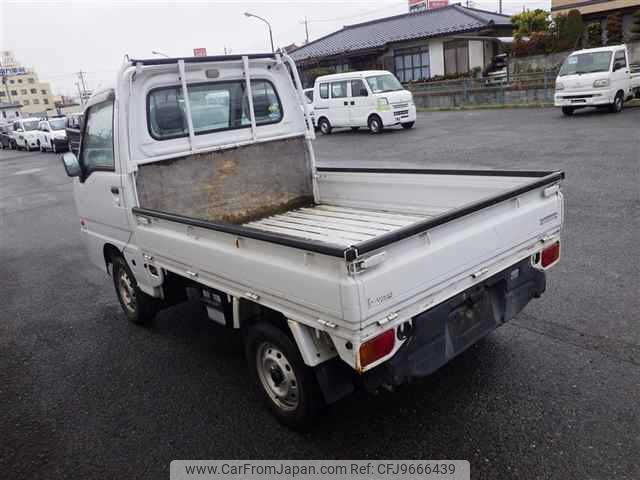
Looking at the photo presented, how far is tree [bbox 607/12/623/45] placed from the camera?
24453 millimetres

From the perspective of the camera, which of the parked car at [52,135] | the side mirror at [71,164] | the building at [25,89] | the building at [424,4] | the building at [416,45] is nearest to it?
the side mirror at [71,164]

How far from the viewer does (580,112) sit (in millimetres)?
17500

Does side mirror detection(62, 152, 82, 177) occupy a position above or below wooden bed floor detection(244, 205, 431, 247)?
above

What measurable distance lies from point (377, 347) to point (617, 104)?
17.0m

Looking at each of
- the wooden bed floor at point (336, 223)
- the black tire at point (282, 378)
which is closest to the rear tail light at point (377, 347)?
the black tire at point (282, 378)

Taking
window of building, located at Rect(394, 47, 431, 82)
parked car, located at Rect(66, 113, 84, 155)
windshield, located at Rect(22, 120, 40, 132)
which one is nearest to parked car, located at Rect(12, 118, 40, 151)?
windshield, located at Rect(22, 120, 40, 132)

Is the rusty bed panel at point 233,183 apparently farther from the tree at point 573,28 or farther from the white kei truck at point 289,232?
the tree at point 573,28

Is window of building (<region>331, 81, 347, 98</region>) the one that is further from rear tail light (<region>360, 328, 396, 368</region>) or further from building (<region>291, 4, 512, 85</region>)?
rear tail light (<region>360, 328, 396, 368</region>)

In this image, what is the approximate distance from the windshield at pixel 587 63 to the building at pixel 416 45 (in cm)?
1253

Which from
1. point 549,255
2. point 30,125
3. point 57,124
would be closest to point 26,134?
point 30,125

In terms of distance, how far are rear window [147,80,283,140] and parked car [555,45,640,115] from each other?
13877 mm

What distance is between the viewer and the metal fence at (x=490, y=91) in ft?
70.0

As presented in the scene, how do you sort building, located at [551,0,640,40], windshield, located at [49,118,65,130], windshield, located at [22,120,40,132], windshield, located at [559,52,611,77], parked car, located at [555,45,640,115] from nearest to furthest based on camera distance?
parked car, located at [555,45,640,115], windshield, located at [559,52,611,77], building, located at [551,0,640,40], windshield, located at [49,118,65,130], windshield, located at [22,120,40,132]

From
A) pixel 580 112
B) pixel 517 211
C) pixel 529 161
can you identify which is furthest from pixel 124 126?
pixel 580 112
